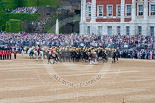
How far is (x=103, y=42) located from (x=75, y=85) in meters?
30.4

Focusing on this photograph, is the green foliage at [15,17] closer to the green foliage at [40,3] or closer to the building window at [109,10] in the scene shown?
the green foliage at [40,3]

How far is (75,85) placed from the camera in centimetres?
3356

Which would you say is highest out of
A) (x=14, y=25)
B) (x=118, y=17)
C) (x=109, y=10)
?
(x=109, y=10)

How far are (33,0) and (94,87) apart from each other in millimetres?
65576

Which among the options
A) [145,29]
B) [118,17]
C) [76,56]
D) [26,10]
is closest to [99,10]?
[118,17]

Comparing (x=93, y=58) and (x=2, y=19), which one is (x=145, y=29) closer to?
(x=93, y=58)

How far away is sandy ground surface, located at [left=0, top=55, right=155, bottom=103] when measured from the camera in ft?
92.1

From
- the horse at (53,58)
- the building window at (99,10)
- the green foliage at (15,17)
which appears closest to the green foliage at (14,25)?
the green foliage at (15,17)

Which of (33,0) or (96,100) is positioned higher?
(33,0)

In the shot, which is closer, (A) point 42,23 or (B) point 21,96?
(B) point 21,96

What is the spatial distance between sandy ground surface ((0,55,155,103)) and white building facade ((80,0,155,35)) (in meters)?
25.4

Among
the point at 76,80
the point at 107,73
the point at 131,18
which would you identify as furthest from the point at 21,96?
the point at 131,18

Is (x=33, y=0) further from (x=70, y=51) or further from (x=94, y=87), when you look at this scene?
(x=94, y=87)

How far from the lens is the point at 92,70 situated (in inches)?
1764
